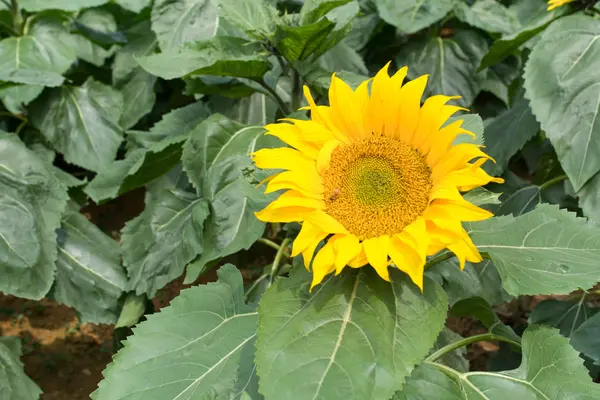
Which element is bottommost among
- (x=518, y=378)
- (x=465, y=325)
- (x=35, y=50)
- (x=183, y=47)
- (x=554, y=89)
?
(x=465, y=325)

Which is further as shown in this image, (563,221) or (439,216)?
(563,221)

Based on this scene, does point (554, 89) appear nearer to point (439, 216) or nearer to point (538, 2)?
point (439, 216)

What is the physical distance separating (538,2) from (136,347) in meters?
2.32

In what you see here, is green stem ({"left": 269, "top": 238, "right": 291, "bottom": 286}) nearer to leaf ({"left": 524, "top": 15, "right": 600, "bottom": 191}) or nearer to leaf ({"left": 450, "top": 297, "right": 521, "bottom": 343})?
leaf ({"left": 450, "top": 297, "right": 521, "bottom": 343})

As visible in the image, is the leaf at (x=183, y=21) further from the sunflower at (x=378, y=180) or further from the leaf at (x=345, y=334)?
the leaf at (x=345, y=334)

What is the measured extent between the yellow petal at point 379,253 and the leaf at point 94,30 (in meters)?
1.98

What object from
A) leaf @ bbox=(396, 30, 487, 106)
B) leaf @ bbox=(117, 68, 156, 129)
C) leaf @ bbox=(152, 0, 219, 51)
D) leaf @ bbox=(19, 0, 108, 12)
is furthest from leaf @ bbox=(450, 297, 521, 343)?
leaf @ bbox=(19, 0, 108, 12)

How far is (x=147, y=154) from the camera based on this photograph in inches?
75.9

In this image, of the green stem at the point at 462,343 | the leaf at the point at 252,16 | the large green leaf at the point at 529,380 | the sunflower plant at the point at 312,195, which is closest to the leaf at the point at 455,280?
the sunflower plant at the point at 312,195

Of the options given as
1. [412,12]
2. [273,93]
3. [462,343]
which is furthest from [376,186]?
[412,12]

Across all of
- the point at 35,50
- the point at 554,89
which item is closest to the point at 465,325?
the point at 554,89

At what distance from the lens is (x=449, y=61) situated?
8.45ft

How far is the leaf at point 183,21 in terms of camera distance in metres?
2.30

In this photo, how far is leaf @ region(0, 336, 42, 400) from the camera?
69.7 inches
